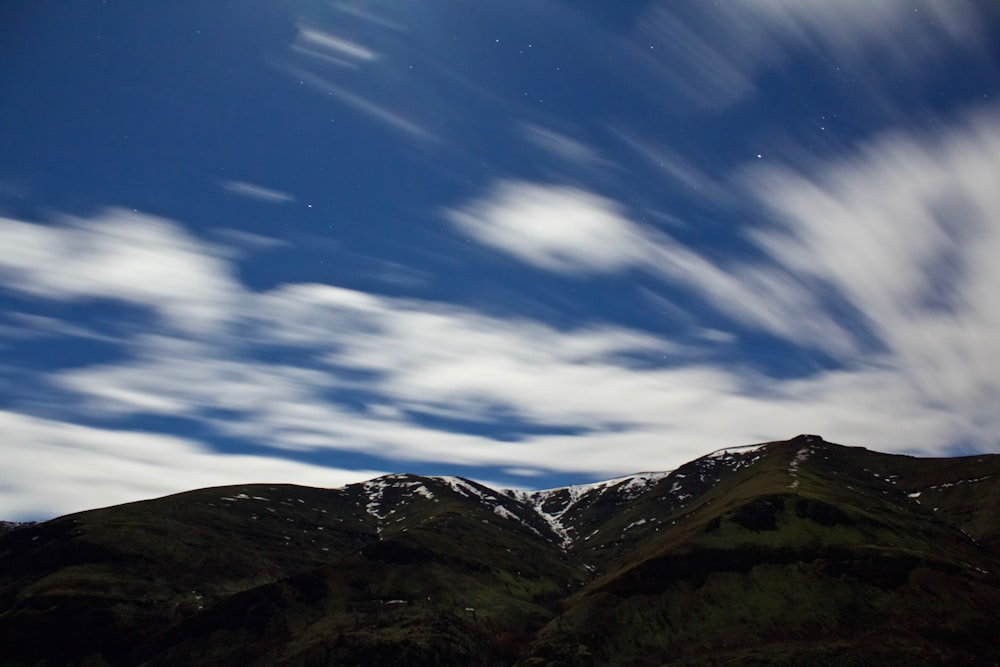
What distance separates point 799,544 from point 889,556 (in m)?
24.6

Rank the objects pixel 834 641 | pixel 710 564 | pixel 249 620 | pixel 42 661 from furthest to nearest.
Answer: pixel 710 564, pixel 249 620, pixel 42 661, pixel 834 641

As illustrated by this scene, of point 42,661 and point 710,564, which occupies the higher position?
point 710,564

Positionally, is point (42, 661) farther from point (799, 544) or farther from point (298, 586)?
point (799, 544)

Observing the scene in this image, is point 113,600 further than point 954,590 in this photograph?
Yes

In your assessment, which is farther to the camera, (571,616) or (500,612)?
(500,612)

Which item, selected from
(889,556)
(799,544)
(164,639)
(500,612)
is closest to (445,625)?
(500,612)

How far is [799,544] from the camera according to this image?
198 metres

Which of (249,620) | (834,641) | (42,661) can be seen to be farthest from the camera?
(249,620)

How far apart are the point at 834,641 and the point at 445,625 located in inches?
4028

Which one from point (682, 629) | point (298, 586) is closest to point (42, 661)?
point (298, 586)

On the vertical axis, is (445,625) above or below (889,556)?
below

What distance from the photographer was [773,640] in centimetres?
15688

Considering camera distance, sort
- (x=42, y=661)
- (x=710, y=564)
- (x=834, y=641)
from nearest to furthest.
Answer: (x=834, y=641) → (x=42, y=661) → (x=710, y=564)

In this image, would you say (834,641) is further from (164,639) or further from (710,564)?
(164,639)
